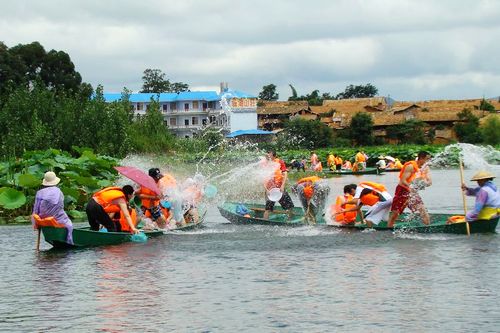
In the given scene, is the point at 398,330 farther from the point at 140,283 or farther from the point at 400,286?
the point at 140,283

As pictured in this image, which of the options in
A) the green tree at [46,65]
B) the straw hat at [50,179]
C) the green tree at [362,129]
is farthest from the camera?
the green tree at [362,129]

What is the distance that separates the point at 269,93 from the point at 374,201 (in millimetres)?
119773

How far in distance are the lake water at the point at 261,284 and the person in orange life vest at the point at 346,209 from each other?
0.45 metres

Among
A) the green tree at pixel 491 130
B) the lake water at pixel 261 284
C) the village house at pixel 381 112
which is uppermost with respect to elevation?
the village house at pixel 381 112

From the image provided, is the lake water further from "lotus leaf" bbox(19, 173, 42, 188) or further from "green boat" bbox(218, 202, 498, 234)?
"lotus leaf" bbox(19, 173, 42, 188)

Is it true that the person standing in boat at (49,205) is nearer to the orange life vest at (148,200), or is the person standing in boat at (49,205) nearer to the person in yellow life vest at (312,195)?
the orange life vest at (148,200)

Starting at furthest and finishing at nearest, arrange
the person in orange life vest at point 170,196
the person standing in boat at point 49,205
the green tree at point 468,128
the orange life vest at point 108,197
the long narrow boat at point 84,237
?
the green tree at point 468,128 → the person in orange life vest at point 170,196 → the orange life vest at point 108,197 → the long narrow boat at point 84,237 → the person standing in boat at point 49,205

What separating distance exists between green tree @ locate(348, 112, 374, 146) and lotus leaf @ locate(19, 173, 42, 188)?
69.7 m

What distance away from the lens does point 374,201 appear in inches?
804

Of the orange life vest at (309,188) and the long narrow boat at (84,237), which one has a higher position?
the orange life vest at (309,188)

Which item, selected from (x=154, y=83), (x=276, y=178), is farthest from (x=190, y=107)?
(x=276, y=178)

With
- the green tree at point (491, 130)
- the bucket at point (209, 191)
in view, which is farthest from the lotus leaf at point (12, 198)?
the green tree at point (491, 130)

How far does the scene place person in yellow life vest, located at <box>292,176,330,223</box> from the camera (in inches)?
862

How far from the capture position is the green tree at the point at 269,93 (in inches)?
5497
